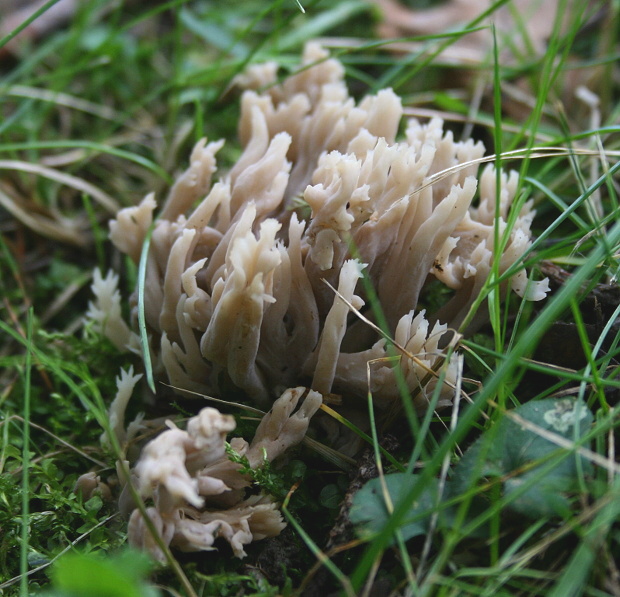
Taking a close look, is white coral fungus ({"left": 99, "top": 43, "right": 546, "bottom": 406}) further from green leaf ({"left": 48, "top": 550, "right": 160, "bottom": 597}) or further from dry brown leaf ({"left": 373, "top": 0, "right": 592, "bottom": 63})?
dry brown leaf ({"left": 373, "top": 0, "right": 592, "bottom": 63})

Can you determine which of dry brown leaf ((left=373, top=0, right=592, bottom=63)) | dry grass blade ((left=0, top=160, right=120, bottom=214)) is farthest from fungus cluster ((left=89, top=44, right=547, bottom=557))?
dry brown leaf ((left=373, top=0, right=592, bottom=63))

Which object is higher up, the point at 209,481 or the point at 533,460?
the point at 533,460

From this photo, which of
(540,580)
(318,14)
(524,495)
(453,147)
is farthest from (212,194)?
(318,14)

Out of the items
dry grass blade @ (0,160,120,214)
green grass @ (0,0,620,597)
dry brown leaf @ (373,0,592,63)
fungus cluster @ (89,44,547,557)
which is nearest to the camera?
green grass @ (0,0,620,597)

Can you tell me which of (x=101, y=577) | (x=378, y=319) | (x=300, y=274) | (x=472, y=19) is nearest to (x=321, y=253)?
(x=300, y=274)

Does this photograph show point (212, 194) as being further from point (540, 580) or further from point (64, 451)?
point (540, 580)

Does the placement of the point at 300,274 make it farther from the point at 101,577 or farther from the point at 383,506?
the point at 101,577
